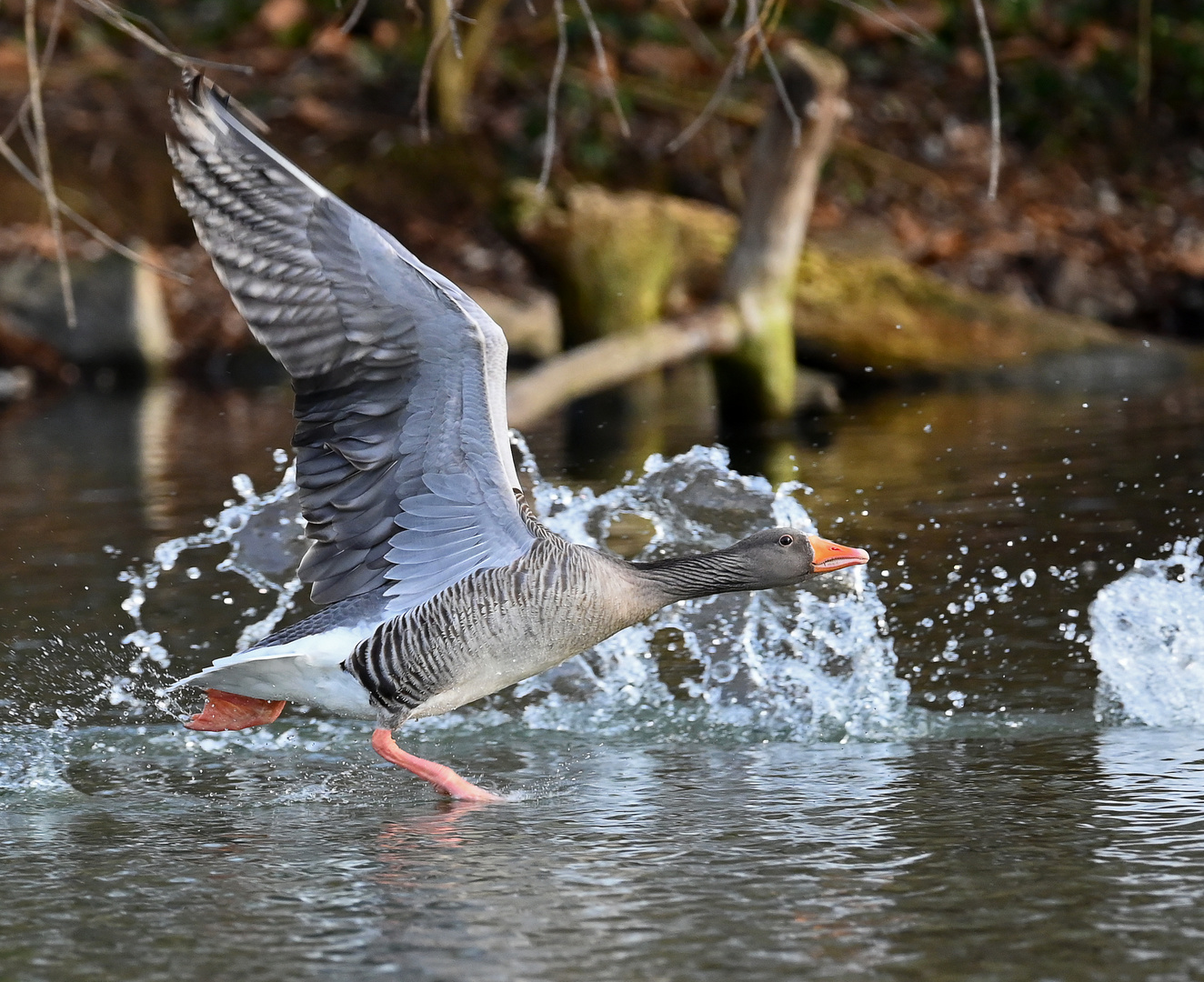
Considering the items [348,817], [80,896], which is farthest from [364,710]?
[80,896]

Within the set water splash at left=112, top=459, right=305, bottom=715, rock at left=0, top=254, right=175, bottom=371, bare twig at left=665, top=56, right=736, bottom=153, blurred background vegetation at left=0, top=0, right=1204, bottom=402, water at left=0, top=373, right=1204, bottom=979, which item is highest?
blurred background vegetation at left=0, top=0, right=1204, bottom=402

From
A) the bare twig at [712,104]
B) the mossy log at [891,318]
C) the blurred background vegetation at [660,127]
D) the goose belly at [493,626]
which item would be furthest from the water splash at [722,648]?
the blurred background vegetation at [660,127]

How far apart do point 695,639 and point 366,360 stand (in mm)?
2222

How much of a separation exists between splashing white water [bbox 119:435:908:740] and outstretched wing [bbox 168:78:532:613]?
1.04 metres

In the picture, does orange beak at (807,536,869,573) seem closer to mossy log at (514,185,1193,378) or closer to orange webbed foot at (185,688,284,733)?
orange webbed foot at (185,688,284,733)

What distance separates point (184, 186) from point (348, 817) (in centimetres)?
184

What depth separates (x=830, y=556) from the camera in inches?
219

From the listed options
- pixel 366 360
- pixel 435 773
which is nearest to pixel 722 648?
pixel 435 773

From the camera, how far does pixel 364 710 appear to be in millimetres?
5527

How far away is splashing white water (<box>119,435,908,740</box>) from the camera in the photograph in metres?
6.23

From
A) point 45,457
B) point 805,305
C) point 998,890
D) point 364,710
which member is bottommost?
point 998,890

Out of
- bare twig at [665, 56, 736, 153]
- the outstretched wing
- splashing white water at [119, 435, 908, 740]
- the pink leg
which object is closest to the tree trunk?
splashing white water at [119, 435, 908, 740]

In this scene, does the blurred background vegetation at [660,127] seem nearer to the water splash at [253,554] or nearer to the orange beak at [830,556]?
the water splash at [253,554]

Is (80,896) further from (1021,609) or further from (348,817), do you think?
(1021,609)
